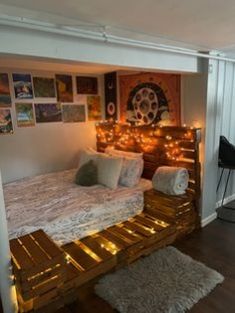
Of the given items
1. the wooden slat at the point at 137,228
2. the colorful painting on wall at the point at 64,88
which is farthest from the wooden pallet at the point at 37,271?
the colorful painting on wall at the point at 64,88

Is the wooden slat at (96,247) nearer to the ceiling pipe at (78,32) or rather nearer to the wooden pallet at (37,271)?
the wooden pallet at (37,271)

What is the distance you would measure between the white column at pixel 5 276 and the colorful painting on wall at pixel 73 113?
2.39 meters

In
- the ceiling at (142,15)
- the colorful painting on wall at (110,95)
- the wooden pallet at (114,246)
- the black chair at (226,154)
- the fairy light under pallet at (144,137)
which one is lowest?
the wooden pallet at (114,246)

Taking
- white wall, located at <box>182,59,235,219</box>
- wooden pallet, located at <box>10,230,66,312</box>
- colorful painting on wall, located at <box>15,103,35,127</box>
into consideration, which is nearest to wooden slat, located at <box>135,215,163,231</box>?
white wall, located at <box>182,59,235,219</box>

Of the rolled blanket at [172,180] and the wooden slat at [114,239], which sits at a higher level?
the rolled blanket at [172,180]

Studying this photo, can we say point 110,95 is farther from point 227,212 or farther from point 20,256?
point 20,256

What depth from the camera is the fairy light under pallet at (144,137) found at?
3146 mm

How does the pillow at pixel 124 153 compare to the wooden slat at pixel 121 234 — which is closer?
the wooden slat at pixel 121 234

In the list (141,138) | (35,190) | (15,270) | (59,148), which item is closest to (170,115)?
(141,138)

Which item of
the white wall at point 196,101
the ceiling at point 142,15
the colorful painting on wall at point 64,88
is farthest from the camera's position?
the colorful painting on wall at point 64,88

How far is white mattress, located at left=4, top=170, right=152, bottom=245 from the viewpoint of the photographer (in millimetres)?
2400

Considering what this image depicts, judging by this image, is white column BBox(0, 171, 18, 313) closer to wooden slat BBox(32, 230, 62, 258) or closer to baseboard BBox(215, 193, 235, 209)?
wooden slat BBox(32, 230, 62, 258)

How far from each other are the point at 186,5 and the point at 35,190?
8.42ft

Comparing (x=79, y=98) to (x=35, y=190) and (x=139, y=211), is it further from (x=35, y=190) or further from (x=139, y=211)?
(x=139, y=211)
